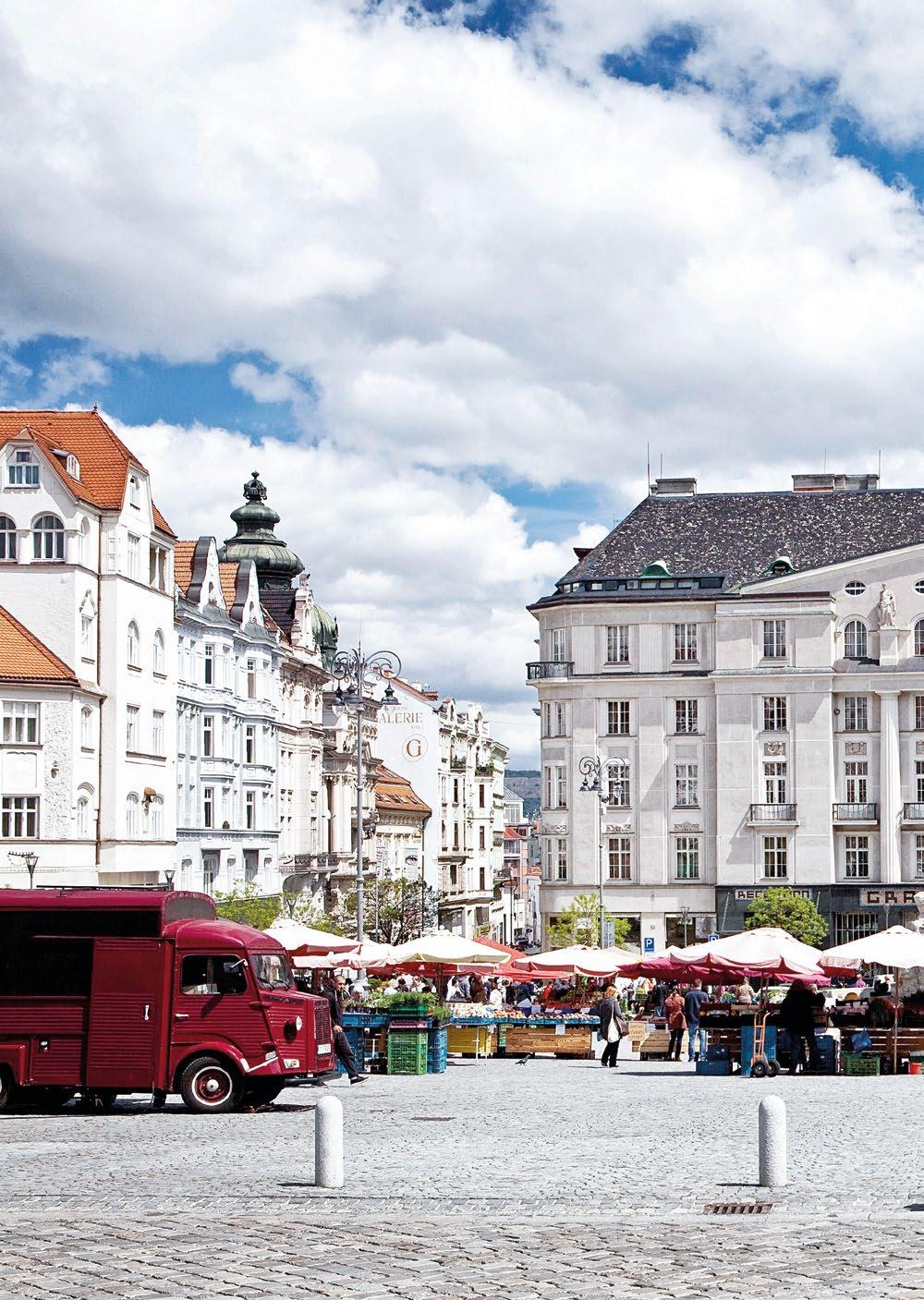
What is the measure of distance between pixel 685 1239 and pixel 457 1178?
14.4 ft

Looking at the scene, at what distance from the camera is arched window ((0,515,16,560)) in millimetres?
58188

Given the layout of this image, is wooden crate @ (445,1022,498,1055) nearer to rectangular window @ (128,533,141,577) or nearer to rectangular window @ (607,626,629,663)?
rectangular window @ (128,533,141,577)

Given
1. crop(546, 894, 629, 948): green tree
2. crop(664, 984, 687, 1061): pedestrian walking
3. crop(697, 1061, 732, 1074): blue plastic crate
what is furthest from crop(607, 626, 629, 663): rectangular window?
crop(697, 1061, 732, 1074): blue plastic crate

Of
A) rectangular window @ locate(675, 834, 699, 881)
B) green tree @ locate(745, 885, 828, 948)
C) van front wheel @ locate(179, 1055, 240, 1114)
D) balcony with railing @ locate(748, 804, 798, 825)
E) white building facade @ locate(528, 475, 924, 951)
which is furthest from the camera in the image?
rectangular window @ locate(675, 834, 699, 881)

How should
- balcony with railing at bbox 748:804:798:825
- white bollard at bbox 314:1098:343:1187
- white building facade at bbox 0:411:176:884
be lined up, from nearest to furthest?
white bollard at bbox 314:1098:343:1187 < white building facade at bbox 0:411:176:884 < balcony with railing at bbox 748:804:798:825

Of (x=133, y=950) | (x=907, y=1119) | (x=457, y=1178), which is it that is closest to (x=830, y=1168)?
(x=457, y=1178)

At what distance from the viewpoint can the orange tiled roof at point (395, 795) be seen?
379 ft

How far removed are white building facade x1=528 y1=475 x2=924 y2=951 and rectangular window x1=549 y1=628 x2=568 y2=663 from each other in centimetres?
9

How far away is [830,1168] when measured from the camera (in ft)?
62.7

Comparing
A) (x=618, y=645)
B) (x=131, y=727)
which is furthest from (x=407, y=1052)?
(x=618, y=645)

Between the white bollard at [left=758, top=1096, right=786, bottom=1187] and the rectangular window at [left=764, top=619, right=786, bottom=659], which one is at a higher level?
the rectangular window at [left=764, top=619, right=786, bottom=659]

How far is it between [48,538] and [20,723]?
18.6 ft

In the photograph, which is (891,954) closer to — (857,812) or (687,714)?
(857,812)

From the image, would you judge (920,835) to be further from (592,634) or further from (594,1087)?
(594,1087)
